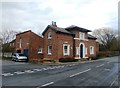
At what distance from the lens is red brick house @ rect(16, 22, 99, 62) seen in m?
39.0

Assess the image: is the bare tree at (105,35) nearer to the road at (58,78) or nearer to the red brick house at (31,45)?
the red brick house at (31,45)

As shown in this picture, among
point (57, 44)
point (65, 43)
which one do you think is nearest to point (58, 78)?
point (57, 44)

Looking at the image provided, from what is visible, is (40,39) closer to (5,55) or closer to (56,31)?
(56,31)

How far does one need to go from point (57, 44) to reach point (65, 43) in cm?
245

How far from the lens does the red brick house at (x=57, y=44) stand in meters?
39.0

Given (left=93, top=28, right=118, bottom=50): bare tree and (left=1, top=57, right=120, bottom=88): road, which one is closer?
(left=1, top=57, right=120, bottom=88): road

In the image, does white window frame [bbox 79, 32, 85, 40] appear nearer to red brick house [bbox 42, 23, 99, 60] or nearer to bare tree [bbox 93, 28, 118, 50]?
red brick house [bbox 42, 23, 99, 60]

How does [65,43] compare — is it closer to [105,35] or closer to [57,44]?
[57,44]

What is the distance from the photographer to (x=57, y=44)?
38312 millimetres

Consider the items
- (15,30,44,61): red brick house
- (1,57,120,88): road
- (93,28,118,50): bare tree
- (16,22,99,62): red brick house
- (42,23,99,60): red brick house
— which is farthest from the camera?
(93,28,118,50): bare tree

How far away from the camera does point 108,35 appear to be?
99938 millimetres

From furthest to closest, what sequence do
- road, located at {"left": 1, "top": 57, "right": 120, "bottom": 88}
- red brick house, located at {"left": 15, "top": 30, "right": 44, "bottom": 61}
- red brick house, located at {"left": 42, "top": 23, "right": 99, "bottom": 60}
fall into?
red brick house, located at {"left": 15, "top": 30, "right": 44, "bottom": 61}
red brick house, located at {"left": 42, "top": 23, "right": 99, "bottom": 60}
road, located at {"left": 1, "top": 57, "right": 120, "bottom": 88}

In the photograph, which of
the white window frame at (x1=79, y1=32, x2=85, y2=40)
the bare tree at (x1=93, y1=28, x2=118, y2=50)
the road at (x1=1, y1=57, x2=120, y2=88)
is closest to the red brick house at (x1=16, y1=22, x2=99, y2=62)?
the white window frame at (x1=79, y1=32, x2=85, y2=40)

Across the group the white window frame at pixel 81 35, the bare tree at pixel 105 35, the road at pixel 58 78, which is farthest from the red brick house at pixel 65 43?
the bare tree at pixel 105 35
